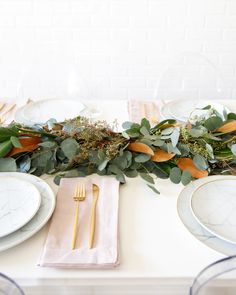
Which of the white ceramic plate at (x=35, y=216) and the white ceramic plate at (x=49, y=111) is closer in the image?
the white ceramic plate at (x=35, y=216)

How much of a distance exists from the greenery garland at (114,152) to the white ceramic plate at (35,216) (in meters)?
0.05

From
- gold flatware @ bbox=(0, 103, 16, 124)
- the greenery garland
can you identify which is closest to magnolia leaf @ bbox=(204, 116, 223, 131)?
the greenery garland

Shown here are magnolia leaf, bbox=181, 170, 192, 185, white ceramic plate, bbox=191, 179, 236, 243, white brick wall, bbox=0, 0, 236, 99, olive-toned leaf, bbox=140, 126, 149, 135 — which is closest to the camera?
white ceramic plate, bbox=191, 179, 236, 243

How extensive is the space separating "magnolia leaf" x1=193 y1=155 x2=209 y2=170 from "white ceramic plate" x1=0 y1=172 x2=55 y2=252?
39cm

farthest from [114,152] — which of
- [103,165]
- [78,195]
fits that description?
[78,195]

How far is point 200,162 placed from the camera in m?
1.03

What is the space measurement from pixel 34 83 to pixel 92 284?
1.48 meters

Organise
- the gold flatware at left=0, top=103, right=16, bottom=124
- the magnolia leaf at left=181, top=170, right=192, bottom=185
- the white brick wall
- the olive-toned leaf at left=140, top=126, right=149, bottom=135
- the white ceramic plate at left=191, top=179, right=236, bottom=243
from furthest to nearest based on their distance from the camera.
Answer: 1. the white brick wall
2. the gold flatware at left=0, top=103, right=16, bottom=124
3. the olive-toned leaf at left=140, top=126, right=149, bottom=135
4. the magnolia leaf at left=181, top=170, right=192, bottom=185
5. the white ceramic plate at left=191, top=179, right=236, bottom=243

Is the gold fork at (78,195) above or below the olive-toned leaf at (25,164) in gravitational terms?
below

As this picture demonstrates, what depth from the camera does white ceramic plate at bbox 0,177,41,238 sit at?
809 mm

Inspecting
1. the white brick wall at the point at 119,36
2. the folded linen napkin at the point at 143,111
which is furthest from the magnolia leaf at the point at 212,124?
the white brick wall at the point at 119,36

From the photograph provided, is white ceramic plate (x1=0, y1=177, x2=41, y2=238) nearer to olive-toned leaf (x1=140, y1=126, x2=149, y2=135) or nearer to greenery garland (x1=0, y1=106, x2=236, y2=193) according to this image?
greenery garland (x1=0, y1=106, x2=236, y2=193)

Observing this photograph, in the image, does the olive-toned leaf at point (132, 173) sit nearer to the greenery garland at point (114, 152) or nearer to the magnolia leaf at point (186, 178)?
the greenery garland at point (114, 152)

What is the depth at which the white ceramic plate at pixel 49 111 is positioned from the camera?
1.44 metres
